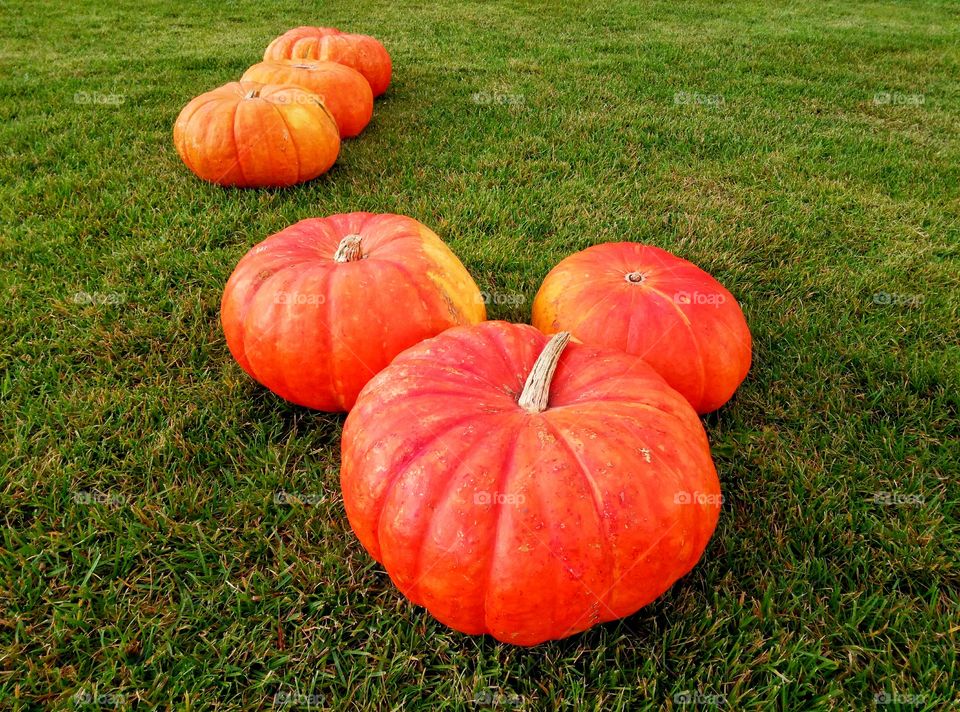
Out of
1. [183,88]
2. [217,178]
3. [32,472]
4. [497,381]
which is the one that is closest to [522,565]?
[497,381]

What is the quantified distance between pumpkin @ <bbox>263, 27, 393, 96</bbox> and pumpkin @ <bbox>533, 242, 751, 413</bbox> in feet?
13.5

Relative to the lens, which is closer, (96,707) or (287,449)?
(96,707)

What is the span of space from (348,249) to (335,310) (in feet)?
0.96

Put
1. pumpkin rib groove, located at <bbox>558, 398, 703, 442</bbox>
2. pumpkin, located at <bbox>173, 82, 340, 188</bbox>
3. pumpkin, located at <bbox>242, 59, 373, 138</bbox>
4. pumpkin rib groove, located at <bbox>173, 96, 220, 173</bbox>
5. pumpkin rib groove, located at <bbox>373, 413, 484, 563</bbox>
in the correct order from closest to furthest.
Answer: pumpkin rib groove, located at <bbox>373, 413, 484, 563</bbox>
pumpkin rib groove, located at <bbox>558, 398, 703, 442</bbox>
pumpkin, located at <bbox>173, 82, 340, 188</bbox>
pumpkin rib groove, located at <bbox>173, 96, 220, 173</bbox>
pumpkin, located at <bbox>242, 59, 373, 138</bbox>

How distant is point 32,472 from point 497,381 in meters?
1.80

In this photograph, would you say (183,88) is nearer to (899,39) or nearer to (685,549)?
(685,549)

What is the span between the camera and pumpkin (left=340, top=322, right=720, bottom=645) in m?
1.68

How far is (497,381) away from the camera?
207 cm

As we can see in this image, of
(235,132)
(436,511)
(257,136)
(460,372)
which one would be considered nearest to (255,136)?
(257,136)

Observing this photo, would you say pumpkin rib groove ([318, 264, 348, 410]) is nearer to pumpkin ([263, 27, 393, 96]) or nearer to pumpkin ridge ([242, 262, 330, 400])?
pumpkin ridge ([242, 262, 330, 400])

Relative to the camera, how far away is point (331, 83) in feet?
16.3

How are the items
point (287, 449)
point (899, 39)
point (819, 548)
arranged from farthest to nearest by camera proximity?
1. point (899, 39)
2. point (287, 449)
3. point (819, 548)

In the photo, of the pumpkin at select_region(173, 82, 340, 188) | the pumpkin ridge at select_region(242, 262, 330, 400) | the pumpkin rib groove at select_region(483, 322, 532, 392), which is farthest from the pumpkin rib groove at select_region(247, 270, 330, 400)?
the pumpkin at select_region(173, 82, 340, 188)

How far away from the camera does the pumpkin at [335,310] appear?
2.43 meters
